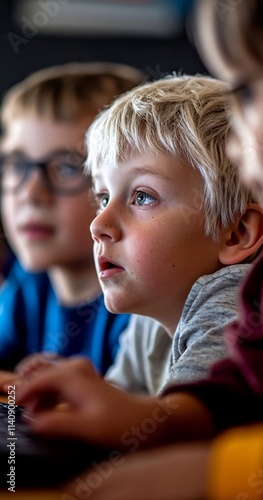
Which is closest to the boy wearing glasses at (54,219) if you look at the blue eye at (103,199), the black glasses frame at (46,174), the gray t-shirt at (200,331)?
the black glasses frame at (46,174)

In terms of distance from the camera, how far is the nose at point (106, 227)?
0.61 meters

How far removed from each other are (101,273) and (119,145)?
0.37 ft

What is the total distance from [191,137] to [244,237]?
0.10m

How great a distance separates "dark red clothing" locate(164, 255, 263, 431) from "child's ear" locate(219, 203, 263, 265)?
158 mm

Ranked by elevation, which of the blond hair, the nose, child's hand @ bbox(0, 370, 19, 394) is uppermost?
the blond hair

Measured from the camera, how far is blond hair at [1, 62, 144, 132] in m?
1.18

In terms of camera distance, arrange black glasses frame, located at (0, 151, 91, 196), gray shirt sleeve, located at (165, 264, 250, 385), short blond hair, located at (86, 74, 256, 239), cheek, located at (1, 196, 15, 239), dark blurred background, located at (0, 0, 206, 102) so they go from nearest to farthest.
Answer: gray shirt sleeve, located at (165, 264, 250, 385), short blond hair, located at (86, 74, 256, 239), black glasses frame, located at (0, 151, 91, 196), cheek, located at (1, 196, 15, 239), dark blurred background, located at (0, 0, 206, 102)

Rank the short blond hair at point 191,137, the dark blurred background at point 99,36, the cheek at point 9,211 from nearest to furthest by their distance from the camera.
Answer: the short blond hair at point 191,137, the cheek at point 9,211, the dark blurred background at point 99,36

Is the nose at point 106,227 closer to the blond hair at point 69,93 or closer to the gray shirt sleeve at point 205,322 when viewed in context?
the gray shirt sleeve at point 205,322

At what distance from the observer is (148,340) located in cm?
88

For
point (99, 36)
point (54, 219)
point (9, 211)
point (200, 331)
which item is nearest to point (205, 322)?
point (200, 331)

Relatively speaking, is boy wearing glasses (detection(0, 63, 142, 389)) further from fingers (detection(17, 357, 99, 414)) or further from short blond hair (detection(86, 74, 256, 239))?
fingers (detection(17, 357, 99, 414))

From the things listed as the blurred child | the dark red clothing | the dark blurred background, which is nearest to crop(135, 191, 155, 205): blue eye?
the blurred child

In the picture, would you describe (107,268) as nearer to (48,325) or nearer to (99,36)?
(48,325)
